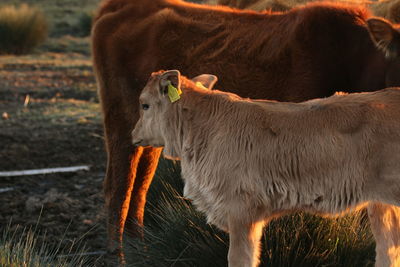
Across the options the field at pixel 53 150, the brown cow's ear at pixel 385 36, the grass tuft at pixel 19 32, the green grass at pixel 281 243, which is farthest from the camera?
the grass tuft at pixel 19 32

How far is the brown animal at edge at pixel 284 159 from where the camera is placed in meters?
4.86

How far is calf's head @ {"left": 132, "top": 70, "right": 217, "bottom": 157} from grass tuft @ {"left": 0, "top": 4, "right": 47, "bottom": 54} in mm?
18623

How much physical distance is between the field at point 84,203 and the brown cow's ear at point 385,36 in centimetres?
144

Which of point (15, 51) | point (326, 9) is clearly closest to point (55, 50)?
point (15, 51)

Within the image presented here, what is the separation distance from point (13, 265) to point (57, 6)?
37.3 m

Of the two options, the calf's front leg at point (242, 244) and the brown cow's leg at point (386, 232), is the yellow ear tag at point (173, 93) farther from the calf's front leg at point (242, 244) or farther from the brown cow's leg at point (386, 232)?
the brown cow's leg at point (386, 232)

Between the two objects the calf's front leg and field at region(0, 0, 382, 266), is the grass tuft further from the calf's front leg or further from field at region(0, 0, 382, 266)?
the calf's front leg

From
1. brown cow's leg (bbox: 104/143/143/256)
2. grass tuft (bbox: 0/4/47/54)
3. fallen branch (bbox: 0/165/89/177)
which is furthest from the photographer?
grass tuft (bbox: 0/4/47/54)

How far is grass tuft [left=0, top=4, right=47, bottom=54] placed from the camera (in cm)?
2339

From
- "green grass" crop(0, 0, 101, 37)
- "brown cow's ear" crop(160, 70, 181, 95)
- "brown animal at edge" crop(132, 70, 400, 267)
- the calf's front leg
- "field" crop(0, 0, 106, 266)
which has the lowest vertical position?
"green grass" crop(0, 0, 101, 37)

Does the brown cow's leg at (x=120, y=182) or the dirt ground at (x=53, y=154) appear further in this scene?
the dirt ground at (x=53, y=154)

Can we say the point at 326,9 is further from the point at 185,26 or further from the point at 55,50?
the point at 55,50

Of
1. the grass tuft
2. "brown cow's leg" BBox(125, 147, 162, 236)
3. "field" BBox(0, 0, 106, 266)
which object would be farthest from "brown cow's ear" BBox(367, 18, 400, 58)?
the grass tuft

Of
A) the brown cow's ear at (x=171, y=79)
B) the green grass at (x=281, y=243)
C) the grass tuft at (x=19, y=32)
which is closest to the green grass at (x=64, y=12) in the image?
the grass tuft at (x=19, y=32)
